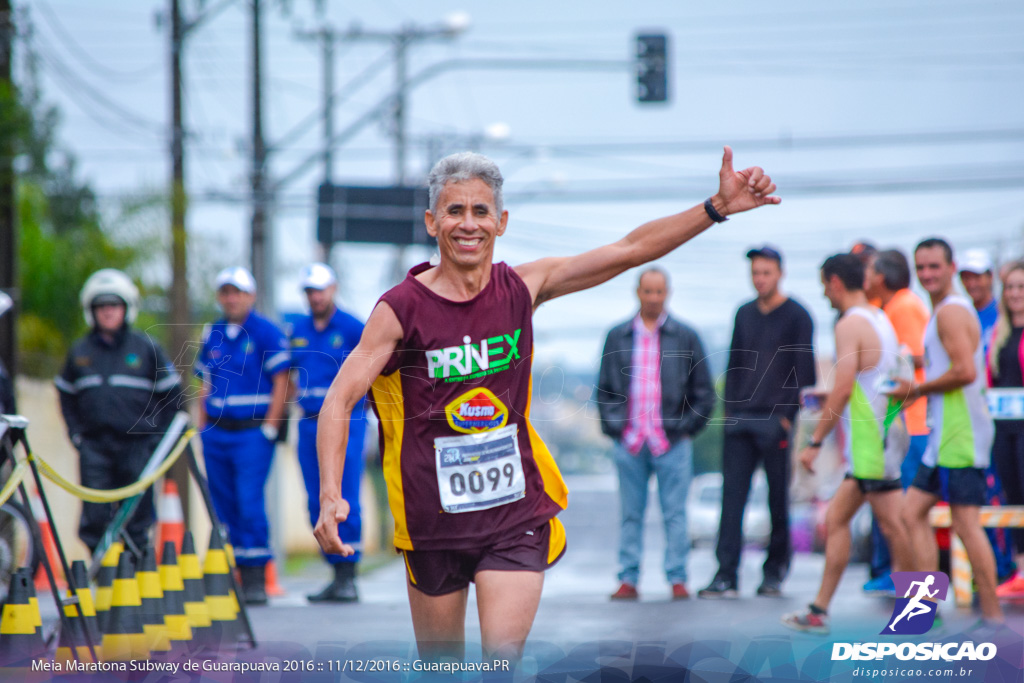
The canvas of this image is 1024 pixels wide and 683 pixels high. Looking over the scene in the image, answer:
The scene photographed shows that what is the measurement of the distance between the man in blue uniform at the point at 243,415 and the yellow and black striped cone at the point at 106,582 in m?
2.06

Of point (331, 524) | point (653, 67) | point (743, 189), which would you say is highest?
point (653, 67)

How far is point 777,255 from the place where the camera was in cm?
785

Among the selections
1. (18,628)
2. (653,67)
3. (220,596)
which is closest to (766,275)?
(220,596)

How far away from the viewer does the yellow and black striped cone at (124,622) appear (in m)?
5.33

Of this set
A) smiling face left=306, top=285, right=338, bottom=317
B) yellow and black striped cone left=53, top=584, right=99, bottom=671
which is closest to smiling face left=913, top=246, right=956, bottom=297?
smiling face left=306, top=285, right=338, bottom=317

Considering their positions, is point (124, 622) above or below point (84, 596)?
below

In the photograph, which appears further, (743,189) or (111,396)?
(111,396)

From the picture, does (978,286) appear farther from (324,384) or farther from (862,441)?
(324,384)

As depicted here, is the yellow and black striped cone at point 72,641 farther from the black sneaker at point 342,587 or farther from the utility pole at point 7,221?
the utility pole at point 7,221

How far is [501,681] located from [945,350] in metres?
3.52

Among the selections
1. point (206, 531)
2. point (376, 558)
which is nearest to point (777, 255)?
point (206, 531)

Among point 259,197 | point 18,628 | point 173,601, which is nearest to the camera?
point 18,628

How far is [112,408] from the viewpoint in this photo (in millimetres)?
7520

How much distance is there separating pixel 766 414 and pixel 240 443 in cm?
349
